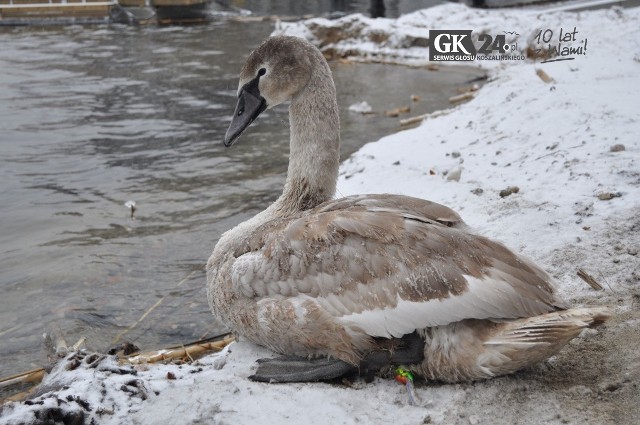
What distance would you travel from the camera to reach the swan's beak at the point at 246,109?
194 inches

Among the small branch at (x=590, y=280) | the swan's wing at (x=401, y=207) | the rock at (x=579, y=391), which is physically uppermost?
the swan's wing at (x=401, y=207)

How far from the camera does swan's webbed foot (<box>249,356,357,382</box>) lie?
3.75 metres

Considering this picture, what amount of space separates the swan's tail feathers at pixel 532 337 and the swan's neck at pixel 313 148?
1.73 m

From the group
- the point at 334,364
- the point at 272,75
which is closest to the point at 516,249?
the point at 334,364

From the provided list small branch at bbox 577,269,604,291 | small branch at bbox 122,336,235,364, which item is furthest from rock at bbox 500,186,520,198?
small branch at bbox 122,336,235,364

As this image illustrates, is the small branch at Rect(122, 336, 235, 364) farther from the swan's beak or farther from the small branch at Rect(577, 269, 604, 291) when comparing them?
the small branch at Rect(577, 269, 604, 291)

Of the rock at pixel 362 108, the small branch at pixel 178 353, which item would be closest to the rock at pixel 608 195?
the small branch at pixel 178 353

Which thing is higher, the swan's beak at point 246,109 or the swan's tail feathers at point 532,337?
the swan's beak at point 246,109

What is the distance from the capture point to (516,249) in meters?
5.05

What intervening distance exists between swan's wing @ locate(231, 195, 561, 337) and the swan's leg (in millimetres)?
130

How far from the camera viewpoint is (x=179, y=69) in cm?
1762

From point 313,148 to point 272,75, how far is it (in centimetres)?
57

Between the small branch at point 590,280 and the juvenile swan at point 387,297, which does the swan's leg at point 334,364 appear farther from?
the small branch at point 590,280

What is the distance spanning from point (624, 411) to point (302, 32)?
1776 centimetres
